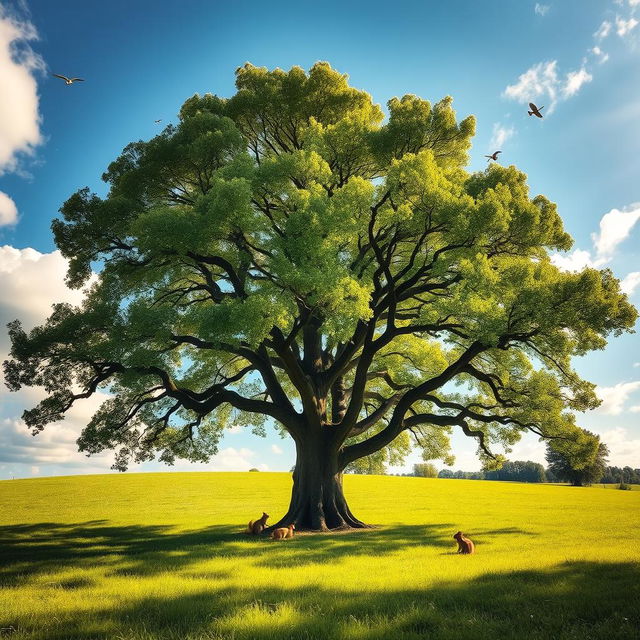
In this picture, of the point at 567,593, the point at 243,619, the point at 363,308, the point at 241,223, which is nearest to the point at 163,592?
the point at 243,619

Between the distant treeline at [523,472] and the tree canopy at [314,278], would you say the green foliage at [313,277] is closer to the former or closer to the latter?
the tree canopy at [314,278]

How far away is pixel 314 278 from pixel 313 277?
0.05 meters

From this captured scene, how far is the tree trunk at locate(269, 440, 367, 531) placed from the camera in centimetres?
1969

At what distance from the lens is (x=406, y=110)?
685 inches

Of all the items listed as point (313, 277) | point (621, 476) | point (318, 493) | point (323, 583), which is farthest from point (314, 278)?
point (621, 476)

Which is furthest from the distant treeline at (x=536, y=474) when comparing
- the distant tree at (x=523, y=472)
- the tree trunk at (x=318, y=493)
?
the tree trunk at (x=318, y=493)

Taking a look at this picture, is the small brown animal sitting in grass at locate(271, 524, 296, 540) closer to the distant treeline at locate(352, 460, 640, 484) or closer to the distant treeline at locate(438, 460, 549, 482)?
the distant treeline at locate(352, 460, 640, 484)

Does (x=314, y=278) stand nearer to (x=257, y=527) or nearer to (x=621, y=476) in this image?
(x=257, y=527)

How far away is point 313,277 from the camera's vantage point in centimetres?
1423

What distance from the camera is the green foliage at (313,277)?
48.8 ft

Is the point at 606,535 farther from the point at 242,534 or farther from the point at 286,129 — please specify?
the point at 286,129

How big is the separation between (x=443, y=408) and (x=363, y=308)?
995 cm

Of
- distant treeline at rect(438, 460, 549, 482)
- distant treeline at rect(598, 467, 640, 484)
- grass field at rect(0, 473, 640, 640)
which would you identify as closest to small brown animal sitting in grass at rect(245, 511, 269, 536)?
grass field at rect(0, 473, 640, 640)

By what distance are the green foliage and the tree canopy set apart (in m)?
0.08
